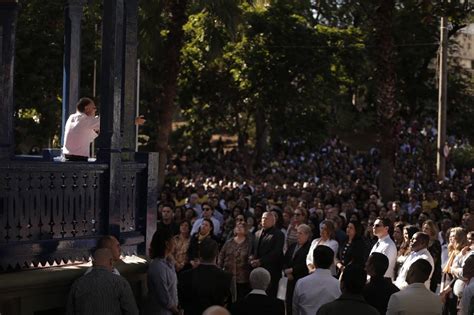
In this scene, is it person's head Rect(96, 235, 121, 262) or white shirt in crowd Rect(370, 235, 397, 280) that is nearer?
person's head Rect(96, 235, 121, 262)

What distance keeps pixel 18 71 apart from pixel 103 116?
22.9 meters

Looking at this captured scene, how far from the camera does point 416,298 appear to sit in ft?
32.8

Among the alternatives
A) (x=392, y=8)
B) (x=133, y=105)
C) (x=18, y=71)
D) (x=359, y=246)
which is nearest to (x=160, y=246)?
(x=133, y=105)

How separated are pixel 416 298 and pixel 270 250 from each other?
19.9 ft

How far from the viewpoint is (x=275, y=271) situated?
16031mm

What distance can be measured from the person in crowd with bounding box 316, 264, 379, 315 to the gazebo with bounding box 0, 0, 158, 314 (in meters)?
3.30

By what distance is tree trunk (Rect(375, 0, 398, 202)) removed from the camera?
30.7 meters

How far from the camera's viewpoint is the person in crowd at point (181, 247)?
16286mm

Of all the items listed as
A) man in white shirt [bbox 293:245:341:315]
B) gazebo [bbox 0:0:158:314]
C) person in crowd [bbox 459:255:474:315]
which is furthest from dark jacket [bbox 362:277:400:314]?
gazebo [bbox 0:0:158:314]

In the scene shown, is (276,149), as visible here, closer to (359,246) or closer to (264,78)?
(264,78)

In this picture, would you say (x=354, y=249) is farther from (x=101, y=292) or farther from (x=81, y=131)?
(x=101, y=292)

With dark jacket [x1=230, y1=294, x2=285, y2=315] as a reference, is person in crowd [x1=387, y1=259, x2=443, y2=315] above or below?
above

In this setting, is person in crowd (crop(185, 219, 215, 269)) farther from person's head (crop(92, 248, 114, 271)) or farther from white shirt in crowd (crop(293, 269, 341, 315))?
person's head (crop(92, 248, 114, 271))

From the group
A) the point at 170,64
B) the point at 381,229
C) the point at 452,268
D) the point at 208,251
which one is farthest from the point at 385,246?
the point at 170,64
